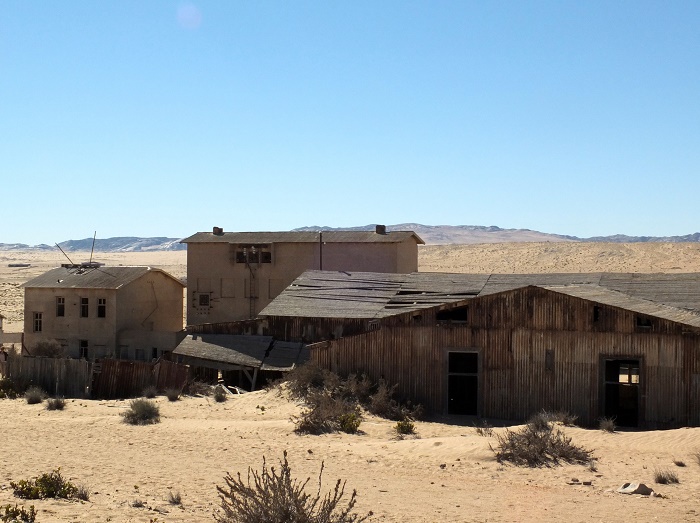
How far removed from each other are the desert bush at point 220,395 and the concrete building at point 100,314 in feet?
28.6

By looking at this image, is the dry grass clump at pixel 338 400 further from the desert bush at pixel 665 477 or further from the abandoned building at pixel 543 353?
the desert bush at pixel 665 477

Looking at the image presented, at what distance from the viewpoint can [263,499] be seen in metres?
10.3

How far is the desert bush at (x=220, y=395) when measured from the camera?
26516 mm

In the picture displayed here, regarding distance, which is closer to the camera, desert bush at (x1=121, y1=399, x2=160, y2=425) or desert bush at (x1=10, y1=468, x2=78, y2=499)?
desert bush at (x1=10, y1=468, x2=78, y2=499)

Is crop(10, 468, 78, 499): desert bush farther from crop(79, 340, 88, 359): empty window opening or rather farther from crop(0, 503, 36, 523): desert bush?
crop(79, 340, 88, 359): empty window opening

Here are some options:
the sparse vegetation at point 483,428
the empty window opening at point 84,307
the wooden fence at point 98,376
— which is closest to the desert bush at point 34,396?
the wooden fence at point 98,376

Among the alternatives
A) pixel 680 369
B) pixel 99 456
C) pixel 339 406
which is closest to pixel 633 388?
pixel 680 369

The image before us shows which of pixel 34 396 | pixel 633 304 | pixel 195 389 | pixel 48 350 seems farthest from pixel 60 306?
pixel 633 304

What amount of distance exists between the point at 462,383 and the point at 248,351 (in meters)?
8.08

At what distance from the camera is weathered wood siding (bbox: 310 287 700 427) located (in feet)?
71.2

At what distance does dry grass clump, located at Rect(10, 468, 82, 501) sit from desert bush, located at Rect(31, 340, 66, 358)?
24.0 m

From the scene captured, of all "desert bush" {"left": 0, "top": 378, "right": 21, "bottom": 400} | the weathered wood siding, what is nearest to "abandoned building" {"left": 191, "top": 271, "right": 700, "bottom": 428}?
the weathered wood siding

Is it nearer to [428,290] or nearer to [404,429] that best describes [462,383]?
[428,290]

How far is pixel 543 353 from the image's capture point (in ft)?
75.8
